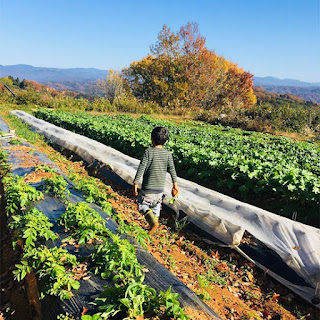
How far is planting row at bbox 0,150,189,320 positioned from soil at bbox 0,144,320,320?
412mm

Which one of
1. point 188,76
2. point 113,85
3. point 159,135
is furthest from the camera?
point 113,85

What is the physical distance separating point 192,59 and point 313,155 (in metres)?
25.8

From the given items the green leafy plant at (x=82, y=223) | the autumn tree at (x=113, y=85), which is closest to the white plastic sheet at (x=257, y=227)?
the green leafy plant at (x=82, y=223)

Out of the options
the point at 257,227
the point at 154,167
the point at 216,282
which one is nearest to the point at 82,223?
the point at 154,167

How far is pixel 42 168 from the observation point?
6.20m

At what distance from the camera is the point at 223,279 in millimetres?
3830

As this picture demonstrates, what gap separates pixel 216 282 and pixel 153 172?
176 cm

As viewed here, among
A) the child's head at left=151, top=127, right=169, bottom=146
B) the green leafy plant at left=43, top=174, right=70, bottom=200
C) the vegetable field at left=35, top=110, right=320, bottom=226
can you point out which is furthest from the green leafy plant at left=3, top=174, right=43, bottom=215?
the vegetable field at left=35, top=110, right=320, bottom=226

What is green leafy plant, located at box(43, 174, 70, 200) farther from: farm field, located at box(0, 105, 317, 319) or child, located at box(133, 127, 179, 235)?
Answer: farm field, located at box(0, 105, 317, 319)

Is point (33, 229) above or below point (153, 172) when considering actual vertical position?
below

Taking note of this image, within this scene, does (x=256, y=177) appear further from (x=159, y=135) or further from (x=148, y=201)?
(x=159, y=135)

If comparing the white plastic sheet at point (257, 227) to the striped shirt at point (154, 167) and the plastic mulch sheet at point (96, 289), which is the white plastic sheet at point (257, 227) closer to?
the striped shirt at point (154, 167)

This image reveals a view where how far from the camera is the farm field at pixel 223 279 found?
10.9 ft

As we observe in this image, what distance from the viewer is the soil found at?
10.7 ft
